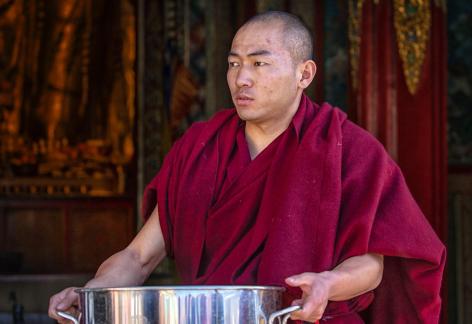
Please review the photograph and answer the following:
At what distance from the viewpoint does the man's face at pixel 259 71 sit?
142 inches

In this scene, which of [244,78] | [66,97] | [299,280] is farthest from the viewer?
[66,97]

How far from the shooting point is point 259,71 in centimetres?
362

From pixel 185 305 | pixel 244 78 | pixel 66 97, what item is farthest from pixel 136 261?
pixel 66 97

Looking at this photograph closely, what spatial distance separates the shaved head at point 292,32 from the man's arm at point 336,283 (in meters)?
0.60

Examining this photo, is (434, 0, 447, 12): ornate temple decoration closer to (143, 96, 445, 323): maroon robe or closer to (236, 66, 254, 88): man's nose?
(143, 96, 445, 323): maroon robe

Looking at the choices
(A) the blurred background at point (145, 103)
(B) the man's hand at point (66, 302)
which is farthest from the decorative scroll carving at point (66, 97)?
(B) the man's hand at point (66, 302)

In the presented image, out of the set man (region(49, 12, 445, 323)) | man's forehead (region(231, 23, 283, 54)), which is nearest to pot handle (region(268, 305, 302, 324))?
man (region(49, 12, 445, 323))

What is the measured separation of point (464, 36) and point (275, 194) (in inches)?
159

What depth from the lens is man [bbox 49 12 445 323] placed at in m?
3.54

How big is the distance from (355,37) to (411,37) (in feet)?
0.90

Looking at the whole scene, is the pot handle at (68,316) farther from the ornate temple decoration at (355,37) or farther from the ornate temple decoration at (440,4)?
the ornate temple decoration at (440,4)

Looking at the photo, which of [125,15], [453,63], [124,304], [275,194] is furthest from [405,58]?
[125,15]

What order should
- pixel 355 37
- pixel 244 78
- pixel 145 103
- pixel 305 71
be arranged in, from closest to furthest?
pixel 244 78, pixel 305 71, pixel 355 37, pixel 145 103

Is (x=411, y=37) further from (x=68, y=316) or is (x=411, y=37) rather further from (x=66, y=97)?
(x=66, y=97)
